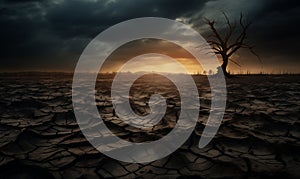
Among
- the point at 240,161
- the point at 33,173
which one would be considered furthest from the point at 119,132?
the point at 240,161

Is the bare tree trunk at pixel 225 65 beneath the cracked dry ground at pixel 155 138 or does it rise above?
above

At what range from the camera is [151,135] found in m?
3.40

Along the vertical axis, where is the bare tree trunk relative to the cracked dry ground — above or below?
above

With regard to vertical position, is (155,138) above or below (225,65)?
below

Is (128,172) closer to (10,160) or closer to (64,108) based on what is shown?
(10,160)

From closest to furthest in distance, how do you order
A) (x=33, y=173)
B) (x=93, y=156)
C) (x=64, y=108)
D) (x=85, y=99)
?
1. (x=33, y=173)
2. (x=93, y=156)
3. (x=64, y=108)
4. (x=85, y=99)

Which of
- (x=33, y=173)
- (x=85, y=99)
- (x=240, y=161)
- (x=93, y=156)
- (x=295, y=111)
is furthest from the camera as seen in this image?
(x=85, y=99)

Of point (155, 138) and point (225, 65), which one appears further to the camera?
point (225, 65)

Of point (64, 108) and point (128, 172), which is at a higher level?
point (64, 108)

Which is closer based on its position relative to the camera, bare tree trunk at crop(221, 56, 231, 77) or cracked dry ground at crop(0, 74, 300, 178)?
cracked dry ground at crop(0, 74, 300, 178)

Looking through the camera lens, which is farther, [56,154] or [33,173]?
[56,154]

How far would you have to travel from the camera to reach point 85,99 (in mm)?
5941

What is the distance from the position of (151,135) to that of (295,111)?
2.91 metres

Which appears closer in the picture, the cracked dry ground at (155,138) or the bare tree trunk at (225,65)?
the cracked dry ground at (155,138)
